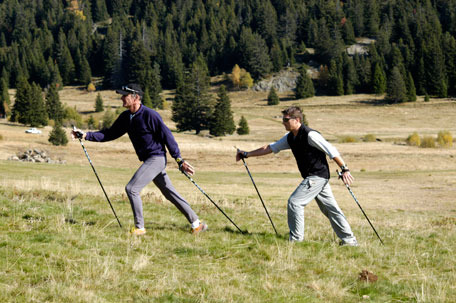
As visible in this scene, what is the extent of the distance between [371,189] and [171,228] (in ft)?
89.2

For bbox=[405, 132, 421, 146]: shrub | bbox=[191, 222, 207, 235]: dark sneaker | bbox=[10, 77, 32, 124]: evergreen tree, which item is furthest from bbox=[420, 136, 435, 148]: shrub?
bbox=[10, 77, 32, 124]: evergreen tree

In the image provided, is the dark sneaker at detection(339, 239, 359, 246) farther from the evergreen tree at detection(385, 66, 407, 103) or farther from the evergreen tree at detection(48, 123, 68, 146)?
the evergreen tree at detection(385, 66, 407, 103)

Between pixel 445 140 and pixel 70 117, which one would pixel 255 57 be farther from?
pixel 445 140

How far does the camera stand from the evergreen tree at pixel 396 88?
127m

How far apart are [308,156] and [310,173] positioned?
1.05 ft

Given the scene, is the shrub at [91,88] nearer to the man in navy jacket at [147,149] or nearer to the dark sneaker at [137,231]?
the man in navy jacket at [147,149]

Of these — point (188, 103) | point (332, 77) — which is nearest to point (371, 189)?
point (188, 103)

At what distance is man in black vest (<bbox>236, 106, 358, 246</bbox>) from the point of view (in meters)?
8.38

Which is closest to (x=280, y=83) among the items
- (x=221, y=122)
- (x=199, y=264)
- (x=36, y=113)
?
(x=221, y=122)

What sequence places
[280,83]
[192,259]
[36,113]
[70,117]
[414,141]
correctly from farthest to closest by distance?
[280,83]
[70,117]
[36,113]
[414,141]
[192,259]

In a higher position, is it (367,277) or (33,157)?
(367,277)

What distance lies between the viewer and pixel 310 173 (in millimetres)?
8625

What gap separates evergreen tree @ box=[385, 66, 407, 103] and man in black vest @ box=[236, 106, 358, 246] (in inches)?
5004

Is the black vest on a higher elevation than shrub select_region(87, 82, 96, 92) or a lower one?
higher
